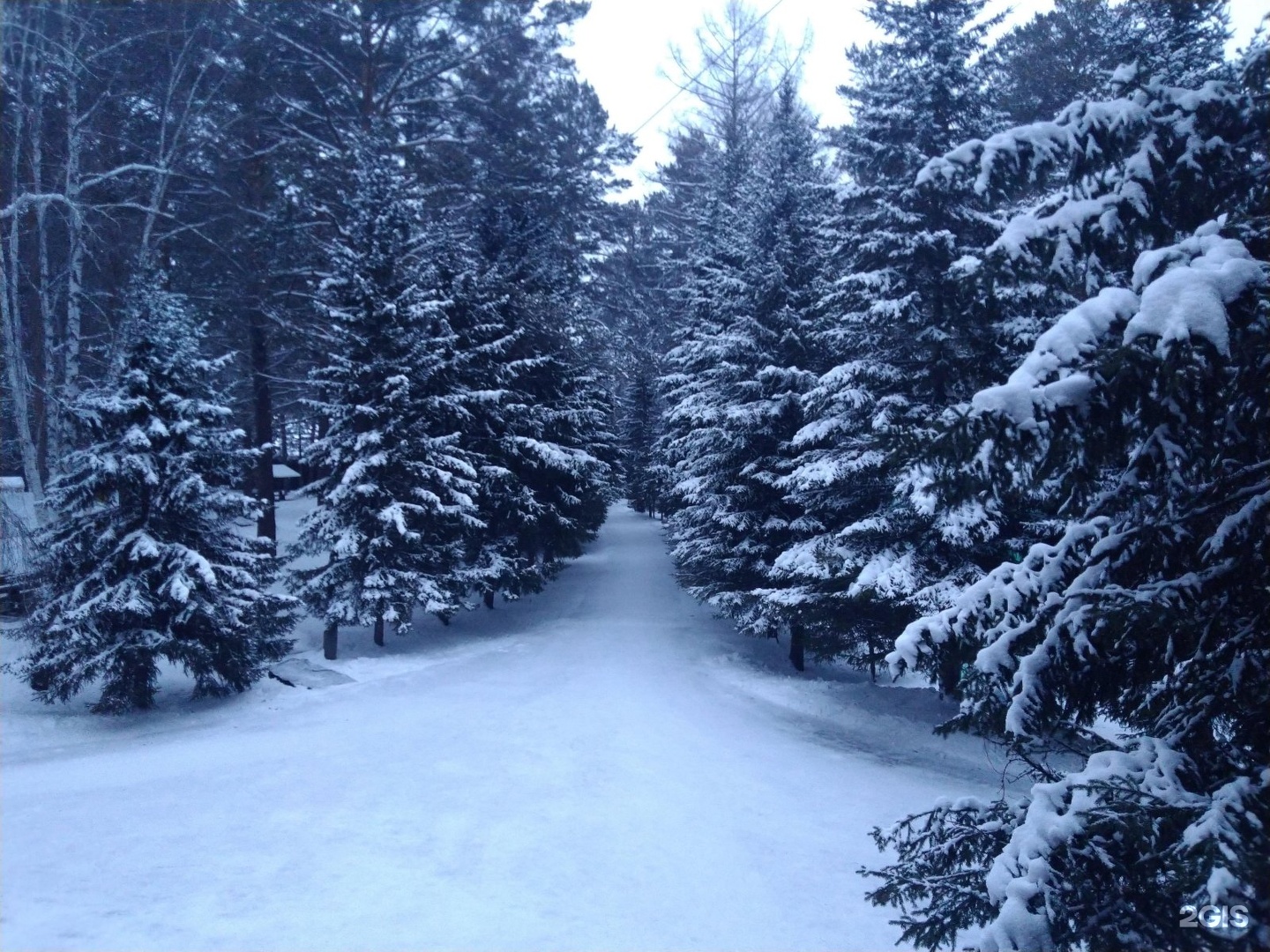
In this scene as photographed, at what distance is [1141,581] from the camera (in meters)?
3.57

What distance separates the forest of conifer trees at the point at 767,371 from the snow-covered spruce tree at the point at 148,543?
0.07m

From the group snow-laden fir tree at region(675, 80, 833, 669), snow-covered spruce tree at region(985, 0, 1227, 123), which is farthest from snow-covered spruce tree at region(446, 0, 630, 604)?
snow-covered spruce tree at region(985, 0, 1227, 123)

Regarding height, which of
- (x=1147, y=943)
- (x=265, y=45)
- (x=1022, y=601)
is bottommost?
(x=1147, y=943)

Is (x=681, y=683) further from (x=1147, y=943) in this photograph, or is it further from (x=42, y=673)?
(x=1147, y=943)

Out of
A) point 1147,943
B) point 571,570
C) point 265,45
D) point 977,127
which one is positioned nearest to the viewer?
point 1147,943

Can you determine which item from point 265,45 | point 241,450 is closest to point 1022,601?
point 241,450

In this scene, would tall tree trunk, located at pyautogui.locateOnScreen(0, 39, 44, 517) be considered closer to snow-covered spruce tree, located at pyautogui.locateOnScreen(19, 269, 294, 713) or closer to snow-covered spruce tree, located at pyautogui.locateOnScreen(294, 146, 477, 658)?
snow-covered spruce tree, located at pyautogui.locateOnScreen(19, 269, 294, 713)

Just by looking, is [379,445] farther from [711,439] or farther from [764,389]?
[764,389]

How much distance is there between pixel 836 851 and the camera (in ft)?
26.1

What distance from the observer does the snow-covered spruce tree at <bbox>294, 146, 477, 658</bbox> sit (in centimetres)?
1488

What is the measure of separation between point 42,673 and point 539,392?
14.2 metres

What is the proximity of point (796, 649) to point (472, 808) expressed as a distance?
31.7 feet

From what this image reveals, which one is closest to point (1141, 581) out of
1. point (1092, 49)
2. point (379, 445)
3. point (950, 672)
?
point (950, 672)

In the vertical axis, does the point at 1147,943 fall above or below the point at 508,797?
above
